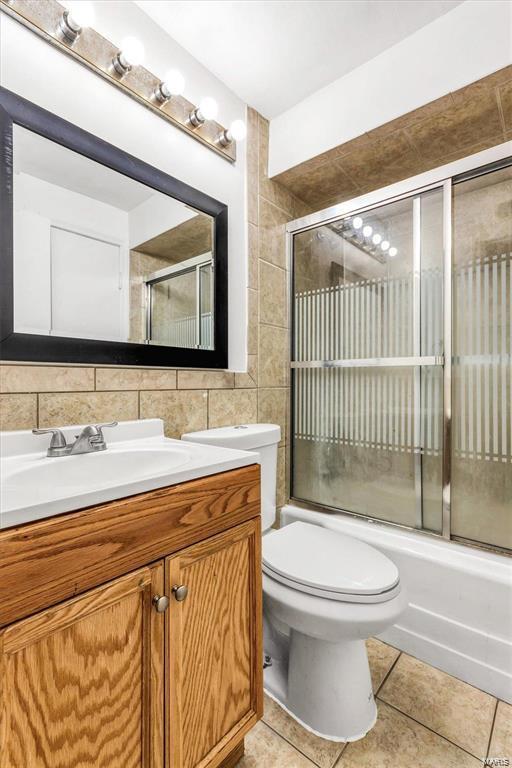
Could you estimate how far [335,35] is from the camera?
145cm

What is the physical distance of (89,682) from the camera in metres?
0.64

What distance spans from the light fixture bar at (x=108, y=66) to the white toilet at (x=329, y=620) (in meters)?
1.62

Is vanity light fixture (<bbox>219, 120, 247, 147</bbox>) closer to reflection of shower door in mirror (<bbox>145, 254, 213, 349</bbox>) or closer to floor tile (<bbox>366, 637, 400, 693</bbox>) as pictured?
reflection of shower door in mirror (<bbox>145, 254, 213, 349</bbox>)

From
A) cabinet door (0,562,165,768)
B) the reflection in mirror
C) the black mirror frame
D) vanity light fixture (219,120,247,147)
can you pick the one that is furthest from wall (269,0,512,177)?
cabinet door (0,562,165,768)

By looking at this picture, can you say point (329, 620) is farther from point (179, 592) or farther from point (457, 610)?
point (457, 610)

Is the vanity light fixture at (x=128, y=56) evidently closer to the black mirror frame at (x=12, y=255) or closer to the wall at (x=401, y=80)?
the black mirror frame at (x=12, y=255)

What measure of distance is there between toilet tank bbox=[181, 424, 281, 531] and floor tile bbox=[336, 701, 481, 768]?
66 centimetres

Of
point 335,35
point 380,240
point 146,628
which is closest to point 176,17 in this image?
point 335,35

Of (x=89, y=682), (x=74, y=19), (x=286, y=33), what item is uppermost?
(x=286, y=33)

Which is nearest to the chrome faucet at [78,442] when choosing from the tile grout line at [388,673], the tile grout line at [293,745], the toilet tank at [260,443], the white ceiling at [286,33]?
the toilet tank at [260,443]

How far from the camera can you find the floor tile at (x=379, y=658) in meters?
1.29

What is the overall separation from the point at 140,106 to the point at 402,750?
2195 mm

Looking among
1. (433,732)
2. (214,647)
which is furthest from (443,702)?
(214,647)

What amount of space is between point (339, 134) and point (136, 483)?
1.68 meters
